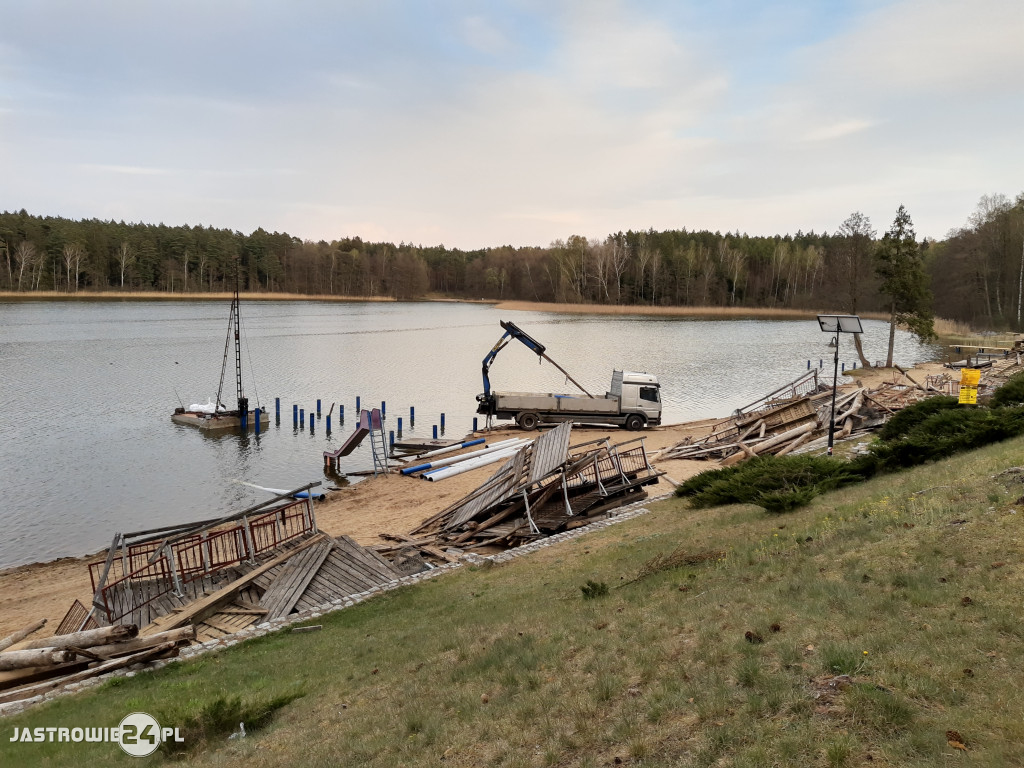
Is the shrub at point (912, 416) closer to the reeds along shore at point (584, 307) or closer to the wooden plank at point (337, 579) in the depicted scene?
the wooden plank at point (337, 579)

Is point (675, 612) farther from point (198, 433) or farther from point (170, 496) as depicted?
point (198, 433)

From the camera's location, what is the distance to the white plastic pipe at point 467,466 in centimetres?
2595

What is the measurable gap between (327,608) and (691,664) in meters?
8.46

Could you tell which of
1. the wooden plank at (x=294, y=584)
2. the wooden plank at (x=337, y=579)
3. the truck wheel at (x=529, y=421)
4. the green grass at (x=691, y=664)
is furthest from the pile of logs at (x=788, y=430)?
the wooden plank at (x=294, y=584)

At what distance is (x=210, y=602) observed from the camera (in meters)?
12.8

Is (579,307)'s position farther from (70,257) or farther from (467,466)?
(467,466)

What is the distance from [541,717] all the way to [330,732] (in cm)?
249

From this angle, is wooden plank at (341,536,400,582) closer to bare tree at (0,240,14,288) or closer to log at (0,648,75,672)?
log at (0,648,75,672)

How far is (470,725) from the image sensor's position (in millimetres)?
6297

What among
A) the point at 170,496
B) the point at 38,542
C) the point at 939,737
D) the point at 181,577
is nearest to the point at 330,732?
A: the point at 939,737

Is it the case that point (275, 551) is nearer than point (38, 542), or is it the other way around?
point (275, 551)

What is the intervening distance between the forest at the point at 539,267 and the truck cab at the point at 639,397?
63.0 meters

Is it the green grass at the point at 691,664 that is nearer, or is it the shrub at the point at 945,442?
the green grass at the point at 691,664

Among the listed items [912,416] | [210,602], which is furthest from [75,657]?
[912,416]
